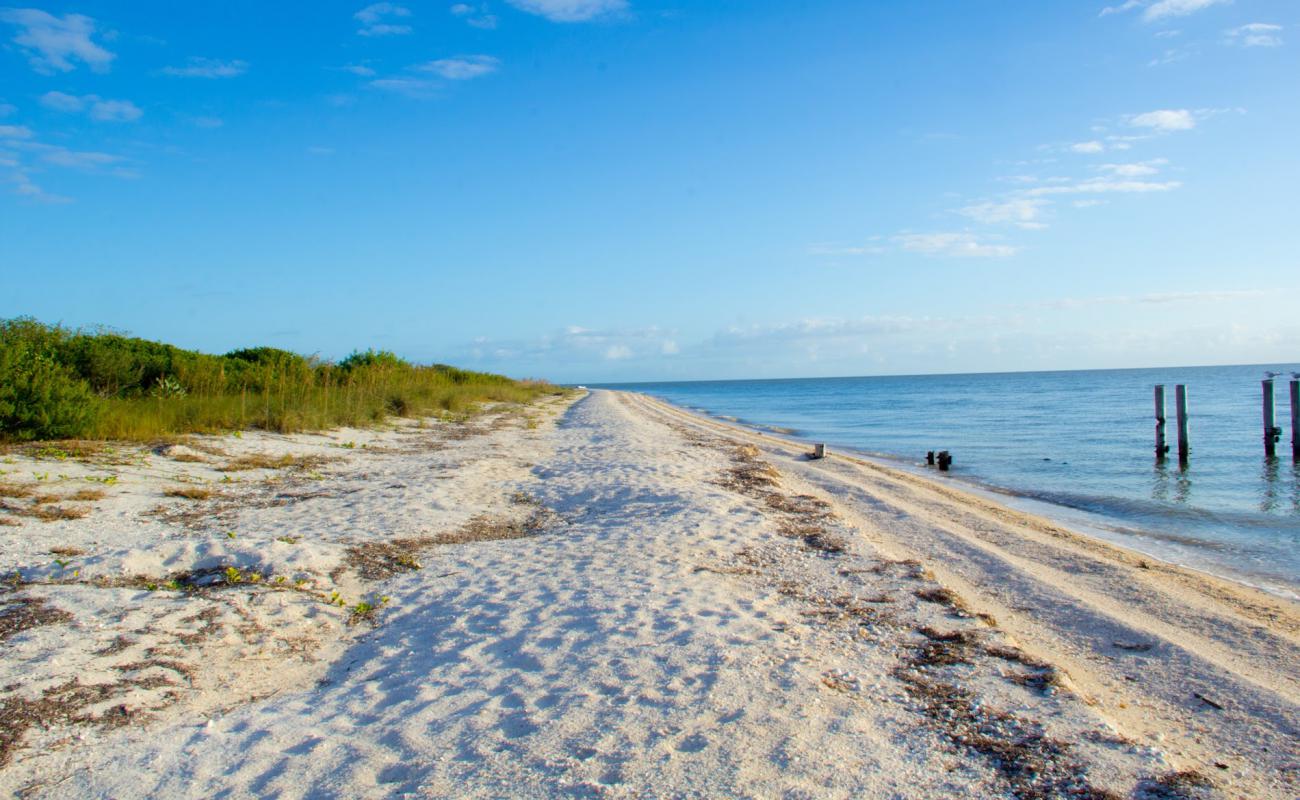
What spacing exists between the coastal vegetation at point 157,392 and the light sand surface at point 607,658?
70.4 inches

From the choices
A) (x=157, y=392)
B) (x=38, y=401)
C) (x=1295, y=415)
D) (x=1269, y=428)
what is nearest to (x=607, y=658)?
(x=38, y=401)

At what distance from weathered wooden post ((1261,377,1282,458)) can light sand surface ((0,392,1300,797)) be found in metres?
13.7

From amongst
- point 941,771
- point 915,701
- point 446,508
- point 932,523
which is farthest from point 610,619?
point 932,523

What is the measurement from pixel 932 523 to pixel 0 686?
8.49 m

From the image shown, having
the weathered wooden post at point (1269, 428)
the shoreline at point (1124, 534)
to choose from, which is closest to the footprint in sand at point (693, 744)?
the shoreline at point (1124, 534)

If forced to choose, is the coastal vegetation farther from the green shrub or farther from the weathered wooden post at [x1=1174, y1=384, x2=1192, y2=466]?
the weathered wooden post at [x1=1174, y1=384, x2=1192, y2=466]

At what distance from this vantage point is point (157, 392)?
13844mm

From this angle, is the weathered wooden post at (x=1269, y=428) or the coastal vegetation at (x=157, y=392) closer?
the coastal vegetation at (x=157, y=392)

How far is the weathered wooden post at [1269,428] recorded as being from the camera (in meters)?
17.7

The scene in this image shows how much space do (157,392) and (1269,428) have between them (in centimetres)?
2483

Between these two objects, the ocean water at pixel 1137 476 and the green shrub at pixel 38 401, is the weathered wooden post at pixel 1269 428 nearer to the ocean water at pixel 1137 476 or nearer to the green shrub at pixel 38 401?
the ocean water at pixel 1137 476

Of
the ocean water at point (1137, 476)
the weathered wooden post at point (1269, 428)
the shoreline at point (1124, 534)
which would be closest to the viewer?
the shoreline at point (1124, 534)

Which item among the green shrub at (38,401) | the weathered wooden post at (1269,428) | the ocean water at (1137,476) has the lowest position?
the ocean water at (1137,476)

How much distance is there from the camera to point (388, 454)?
12.7 meters
